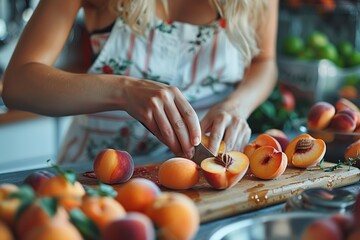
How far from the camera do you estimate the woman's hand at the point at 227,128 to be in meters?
1.16

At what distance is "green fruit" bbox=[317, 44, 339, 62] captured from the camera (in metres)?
2.44

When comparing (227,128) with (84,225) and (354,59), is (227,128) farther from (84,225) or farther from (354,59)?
(354,59)

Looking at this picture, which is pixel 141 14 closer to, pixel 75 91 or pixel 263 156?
pixel 75 91

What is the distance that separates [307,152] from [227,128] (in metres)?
0.17

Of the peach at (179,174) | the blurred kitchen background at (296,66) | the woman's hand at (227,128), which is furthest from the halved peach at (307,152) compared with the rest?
the blurred kitchen background at (296,66)

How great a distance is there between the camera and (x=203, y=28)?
1.46 metres

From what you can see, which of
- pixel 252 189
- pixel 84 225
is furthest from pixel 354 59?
pixel 84 225

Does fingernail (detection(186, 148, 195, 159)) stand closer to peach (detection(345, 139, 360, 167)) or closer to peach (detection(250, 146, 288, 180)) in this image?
peach (detection(250, 146, 288, 180))

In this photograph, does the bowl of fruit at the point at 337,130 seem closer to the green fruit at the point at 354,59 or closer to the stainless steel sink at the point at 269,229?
the stainless steel sink at the point at 269,229

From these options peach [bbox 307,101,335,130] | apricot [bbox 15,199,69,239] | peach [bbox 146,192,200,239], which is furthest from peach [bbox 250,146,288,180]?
apricot [bbox 15,199,69,239]

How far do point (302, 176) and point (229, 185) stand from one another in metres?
0.17

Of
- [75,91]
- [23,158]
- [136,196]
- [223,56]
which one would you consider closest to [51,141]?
[23,158]

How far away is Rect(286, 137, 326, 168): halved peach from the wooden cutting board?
16 millimetres

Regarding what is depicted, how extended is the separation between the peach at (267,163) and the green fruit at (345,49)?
5.18 ft
